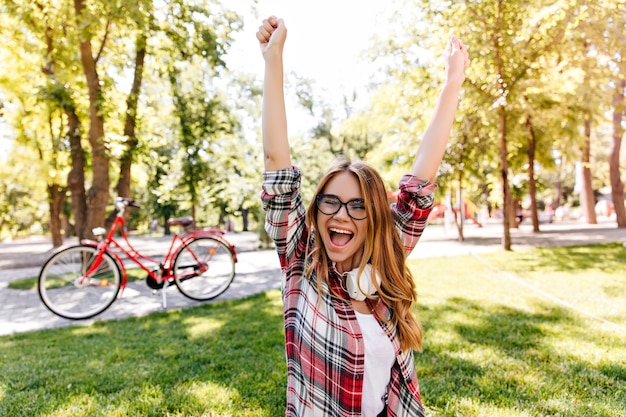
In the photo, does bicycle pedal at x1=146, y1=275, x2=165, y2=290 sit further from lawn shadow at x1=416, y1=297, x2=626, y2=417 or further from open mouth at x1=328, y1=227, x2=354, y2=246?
open mouth at x1=328, y1=227, x2=354, y2=246

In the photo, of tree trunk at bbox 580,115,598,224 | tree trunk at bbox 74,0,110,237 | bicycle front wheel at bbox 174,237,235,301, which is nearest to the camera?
bicycle front wheel at bbox 174,237,235,301

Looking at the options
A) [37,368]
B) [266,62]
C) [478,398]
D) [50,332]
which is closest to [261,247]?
[50,332]

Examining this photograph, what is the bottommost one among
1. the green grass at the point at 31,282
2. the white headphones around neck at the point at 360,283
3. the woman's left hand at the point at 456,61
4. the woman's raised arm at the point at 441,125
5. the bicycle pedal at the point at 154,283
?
the green grass at the point at 31,282

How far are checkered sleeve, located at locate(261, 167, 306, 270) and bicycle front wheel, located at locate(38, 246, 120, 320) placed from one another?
4389mm

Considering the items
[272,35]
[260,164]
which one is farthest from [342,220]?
[260,164]

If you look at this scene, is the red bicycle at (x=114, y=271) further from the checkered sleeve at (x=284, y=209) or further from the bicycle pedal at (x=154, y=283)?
the checkered sleeve at (x=284, y=209)

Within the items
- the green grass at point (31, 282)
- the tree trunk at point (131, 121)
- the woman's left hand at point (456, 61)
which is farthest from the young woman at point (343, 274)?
the tree trunk at point (131, 121)

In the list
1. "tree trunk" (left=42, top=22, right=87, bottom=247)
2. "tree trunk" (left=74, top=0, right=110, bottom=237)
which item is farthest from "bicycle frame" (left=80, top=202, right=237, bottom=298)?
"tree trunk" (left=42, top=22, right=87, bottom=247)

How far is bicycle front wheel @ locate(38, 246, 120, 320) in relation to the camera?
5.20m

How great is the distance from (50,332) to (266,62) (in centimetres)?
450

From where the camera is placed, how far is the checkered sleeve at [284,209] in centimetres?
146

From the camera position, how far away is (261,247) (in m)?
13.6

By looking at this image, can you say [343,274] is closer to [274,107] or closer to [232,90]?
[274,107]

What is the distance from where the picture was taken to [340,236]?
5.05 ft
